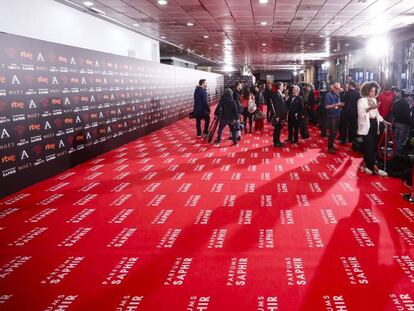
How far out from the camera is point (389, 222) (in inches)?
169

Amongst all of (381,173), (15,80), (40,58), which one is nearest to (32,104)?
(15,80)

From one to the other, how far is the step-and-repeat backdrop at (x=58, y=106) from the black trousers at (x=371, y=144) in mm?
5099

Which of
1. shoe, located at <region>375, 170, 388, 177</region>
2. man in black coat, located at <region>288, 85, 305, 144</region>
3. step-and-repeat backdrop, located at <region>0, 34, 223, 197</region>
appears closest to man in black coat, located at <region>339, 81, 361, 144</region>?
man in black coat, located at <region>288, 85, 305, 144</region>

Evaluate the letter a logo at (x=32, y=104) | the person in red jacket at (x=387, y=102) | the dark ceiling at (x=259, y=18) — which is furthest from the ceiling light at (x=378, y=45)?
the letter a logo at (x=32, y=104)

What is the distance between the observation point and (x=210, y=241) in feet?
12.7

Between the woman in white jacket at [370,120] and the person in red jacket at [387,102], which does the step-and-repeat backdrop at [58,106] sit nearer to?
the woman in white jacket at [370,120]

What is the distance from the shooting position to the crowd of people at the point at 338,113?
6.28 meters

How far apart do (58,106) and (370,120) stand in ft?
16.9

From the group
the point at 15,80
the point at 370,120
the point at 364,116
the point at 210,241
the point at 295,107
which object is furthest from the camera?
the point at 295,107

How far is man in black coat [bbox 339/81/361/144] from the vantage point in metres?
8.92

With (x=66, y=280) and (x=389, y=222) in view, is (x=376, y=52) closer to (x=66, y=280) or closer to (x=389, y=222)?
(x=389, y=222)

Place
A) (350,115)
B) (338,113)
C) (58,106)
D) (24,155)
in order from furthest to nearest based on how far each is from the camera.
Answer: (350,115), (338,113), (58,106), (24,155)

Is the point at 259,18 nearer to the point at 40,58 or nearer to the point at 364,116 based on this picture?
the point at 364,116

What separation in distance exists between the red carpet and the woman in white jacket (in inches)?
13.0
